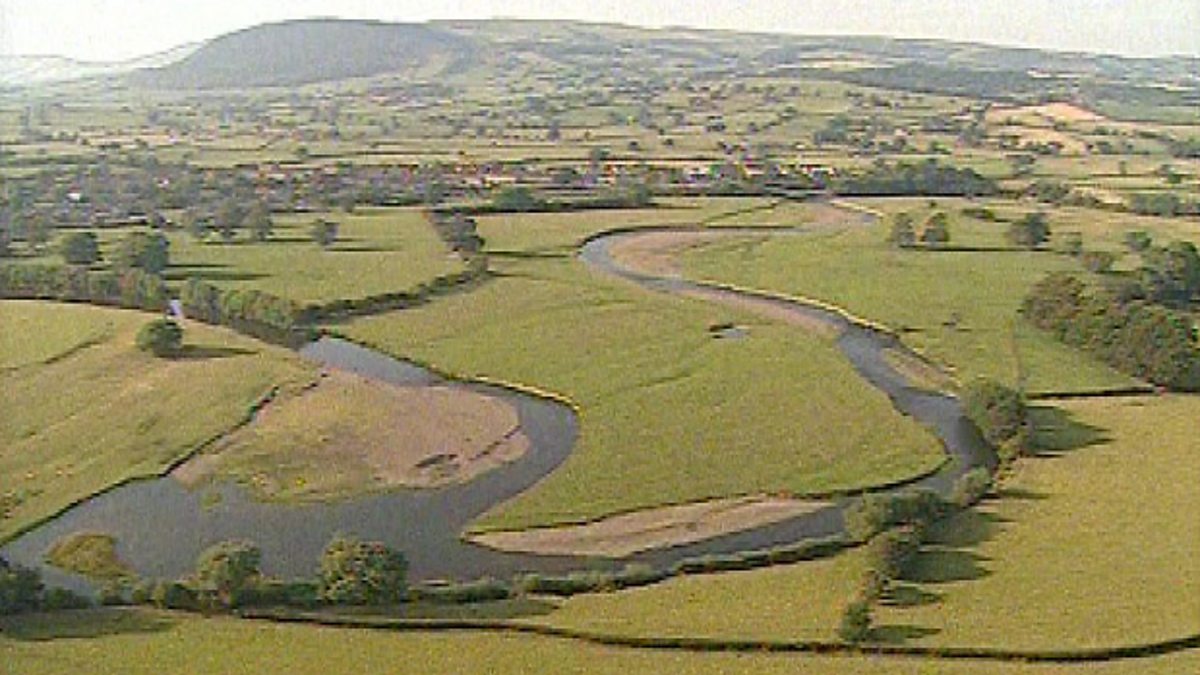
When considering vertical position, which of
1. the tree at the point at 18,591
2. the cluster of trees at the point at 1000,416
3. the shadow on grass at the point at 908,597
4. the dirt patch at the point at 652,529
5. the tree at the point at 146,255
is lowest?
the dirt patch at the point at 652,529

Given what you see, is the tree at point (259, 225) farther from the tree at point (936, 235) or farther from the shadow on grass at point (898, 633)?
the shadow on grass at point (898, 633)

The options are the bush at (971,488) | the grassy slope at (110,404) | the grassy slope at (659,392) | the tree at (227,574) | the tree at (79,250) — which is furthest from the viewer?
the tree at (79,250)

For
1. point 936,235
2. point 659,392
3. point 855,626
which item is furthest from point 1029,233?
point 855,626

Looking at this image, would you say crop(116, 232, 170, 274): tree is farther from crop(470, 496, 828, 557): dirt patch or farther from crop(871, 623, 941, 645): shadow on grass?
crop(871, 623, 941, 645): shadow on grass

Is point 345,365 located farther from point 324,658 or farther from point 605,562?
point 324,658

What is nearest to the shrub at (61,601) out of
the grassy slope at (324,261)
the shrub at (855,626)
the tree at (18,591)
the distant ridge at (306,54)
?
the tree at (18,591)

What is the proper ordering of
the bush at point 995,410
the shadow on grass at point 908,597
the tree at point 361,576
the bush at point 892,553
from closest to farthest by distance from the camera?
the tree at point 361,576 → the shadow on grass at point 908,597 → the bush at point 892,553 → the bush at point 995,410
